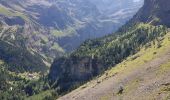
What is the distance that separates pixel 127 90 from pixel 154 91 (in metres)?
18.2

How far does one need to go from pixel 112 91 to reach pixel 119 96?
15151 millimetres

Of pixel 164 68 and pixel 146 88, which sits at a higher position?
pixel 164 68

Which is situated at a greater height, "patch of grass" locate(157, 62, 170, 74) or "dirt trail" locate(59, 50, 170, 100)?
"patch of grass" locate(157, 62, 170, 74)

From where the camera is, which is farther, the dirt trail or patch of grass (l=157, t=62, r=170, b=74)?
patch of grass (l=157, t=62, r=170, b=74)

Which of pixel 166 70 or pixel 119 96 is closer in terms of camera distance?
pixel 119 96

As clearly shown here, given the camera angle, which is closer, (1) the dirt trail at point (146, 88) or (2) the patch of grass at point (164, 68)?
(1) the dirt trail at point (146, 88)

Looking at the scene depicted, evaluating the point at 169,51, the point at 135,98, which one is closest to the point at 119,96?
the point at 135,98

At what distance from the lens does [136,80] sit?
126625 mm

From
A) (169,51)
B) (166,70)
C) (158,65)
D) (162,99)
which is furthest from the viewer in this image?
(169,51)

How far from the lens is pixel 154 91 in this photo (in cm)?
9862

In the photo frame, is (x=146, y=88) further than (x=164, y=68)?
No

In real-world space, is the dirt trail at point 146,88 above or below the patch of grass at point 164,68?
below

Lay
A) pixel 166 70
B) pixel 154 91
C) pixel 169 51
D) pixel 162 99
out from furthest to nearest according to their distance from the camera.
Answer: pixel 169 51, pixel 166 70, pixel 154 91, pixel 162 99

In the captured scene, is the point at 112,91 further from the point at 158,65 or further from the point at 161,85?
the point at 161,85
